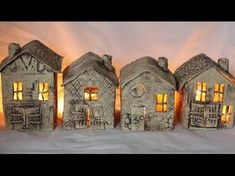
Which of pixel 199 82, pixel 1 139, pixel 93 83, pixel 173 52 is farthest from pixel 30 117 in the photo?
pixel 173 52

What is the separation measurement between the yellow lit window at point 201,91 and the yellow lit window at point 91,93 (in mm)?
399

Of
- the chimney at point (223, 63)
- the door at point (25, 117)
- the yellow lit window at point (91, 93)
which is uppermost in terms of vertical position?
the chimney at point (223, 63)

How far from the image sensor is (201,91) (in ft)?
7.46

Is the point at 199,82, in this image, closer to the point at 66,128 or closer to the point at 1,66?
the point at 66,128

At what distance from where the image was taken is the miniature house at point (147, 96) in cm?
223

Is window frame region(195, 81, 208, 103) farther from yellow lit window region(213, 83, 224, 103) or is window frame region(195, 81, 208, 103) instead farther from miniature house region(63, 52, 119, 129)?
miniature house region(63, 52, 119, 129)

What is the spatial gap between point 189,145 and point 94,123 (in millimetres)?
384

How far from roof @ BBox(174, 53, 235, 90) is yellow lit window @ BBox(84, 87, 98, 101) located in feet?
1.09

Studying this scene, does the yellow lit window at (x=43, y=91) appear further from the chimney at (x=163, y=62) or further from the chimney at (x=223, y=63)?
the chimney at (x=223, y=63)

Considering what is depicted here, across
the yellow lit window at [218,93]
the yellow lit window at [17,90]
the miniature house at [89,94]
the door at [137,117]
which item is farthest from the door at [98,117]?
the yellow lit window at [218,93]

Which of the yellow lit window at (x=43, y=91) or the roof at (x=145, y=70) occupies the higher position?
the roof at (x=145, y=70)

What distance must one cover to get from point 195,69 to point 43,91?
1.97ft

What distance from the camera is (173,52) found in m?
2.78

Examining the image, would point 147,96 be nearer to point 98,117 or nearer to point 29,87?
point 98,117
